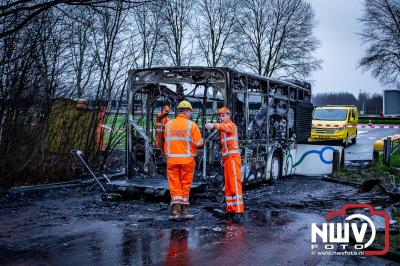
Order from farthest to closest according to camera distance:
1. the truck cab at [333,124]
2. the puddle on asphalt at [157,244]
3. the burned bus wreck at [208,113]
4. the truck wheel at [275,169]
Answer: the truck cab at [333,124], the truck wheel at [275,169], the burned bus wreck at [208,113], the puddle on asphalt at [157,244]

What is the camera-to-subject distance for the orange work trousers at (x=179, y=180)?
8.34 meters

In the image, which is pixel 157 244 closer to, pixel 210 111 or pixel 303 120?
pixel 210 111

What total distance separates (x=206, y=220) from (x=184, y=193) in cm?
59

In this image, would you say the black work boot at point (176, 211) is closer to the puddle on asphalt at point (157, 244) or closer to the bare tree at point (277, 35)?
the puddle on asphalt at point (157, 244)

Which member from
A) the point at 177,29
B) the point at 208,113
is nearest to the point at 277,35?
the point at 177,29

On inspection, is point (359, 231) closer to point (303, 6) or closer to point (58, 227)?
point (58, 227)

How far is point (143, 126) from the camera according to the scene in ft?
39.5

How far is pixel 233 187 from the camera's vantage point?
344 inches

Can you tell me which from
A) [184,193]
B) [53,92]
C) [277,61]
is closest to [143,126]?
[53,92]

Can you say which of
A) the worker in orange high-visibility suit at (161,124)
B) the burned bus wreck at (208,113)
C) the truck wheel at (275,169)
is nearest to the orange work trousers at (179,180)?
the burned bus wreck at (208,113)

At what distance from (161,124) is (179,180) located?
370 cm

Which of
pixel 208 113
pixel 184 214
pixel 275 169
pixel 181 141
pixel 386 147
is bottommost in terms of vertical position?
pixel 184 214

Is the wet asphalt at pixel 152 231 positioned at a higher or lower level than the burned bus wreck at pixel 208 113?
lower

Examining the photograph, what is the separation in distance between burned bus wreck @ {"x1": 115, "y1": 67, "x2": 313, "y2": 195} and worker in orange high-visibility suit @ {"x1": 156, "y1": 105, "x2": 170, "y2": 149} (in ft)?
0.45
